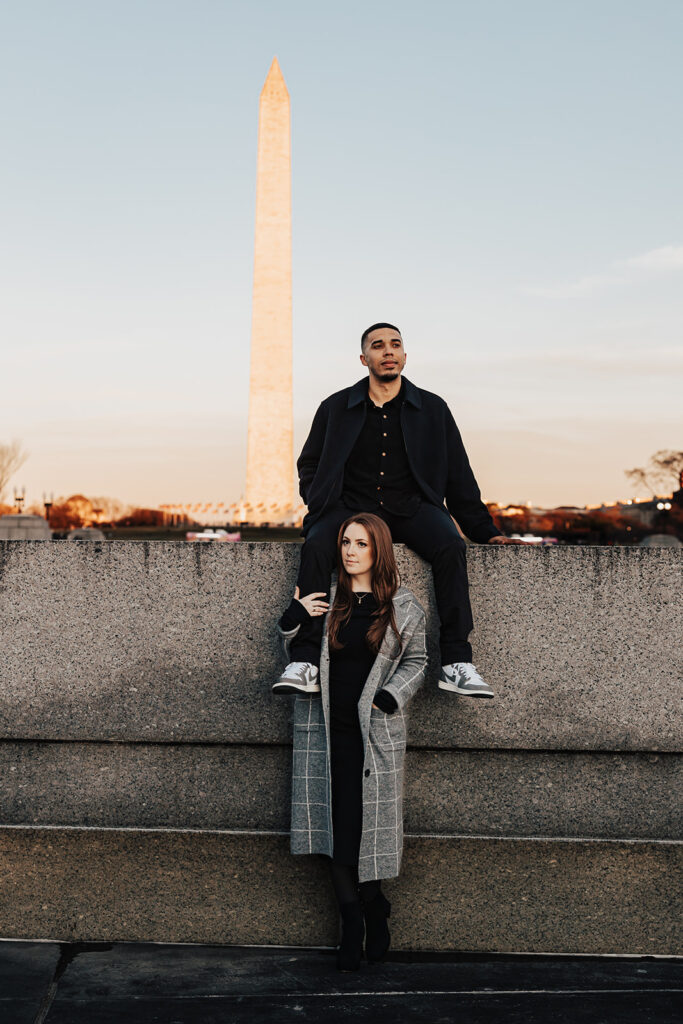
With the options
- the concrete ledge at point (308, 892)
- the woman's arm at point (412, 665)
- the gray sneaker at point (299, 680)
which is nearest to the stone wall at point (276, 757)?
the concrete ledge at point (308, 892)

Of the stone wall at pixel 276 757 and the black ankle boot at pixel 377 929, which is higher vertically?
the stone wall at pixel 276 757

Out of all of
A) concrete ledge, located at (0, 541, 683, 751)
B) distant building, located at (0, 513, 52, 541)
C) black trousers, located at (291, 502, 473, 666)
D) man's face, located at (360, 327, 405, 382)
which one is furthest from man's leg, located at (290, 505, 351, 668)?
distant building, located at (0, 513, 52, 541)

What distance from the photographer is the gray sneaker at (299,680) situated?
4.29 m

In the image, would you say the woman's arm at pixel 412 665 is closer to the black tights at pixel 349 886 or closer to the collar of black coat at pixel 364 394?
the black tights at pixel 349 886

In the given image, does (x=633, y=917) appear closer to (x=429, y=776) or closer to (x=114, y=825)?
(x=429, y=776)

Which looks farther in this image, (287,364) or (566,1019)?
(287,364)

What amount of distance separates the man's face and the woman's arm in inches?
44.8

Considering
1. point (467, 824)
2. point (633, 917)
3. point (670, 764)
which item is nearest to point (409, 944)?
point (467, 824)

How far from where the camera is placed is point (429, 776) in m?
5.01

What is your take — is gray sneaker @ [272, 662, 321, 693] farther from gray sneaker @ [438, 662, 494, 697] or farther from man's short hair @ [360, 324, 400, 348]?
man's short hair @ [360, 324, 400, 348]

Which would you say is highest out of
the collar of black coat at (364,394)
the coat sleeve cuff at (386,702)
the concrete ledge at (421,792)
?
the collar of black coat at (364,394)

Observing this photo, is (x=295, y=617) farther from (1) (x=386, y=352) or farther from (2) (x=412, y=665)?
(1) (x=386, y=352)

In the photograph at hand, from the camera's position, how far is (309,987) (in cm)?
419

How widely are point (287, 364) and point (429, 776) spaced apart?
132 feet
